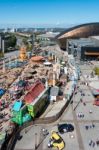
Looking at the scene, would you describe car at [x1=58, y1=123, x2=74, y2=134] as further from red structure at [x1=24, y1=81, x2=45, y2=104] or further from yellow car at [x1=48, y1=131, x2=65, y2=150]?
red structure at [x1=24, y1=81, x2=45, y2=104]

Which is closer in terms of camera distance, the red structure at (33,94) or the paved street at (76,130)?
the paved street at (76,130)

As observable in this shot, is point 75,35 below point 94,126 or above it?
above

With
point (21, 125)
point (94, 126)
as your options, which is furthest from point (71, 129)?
point (21, 125)

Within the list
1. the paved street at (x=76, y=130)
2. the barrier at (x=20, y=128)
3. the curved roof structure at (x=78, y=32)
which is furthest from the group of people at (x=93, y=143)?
the curved roof structure at (x=78, y=32)

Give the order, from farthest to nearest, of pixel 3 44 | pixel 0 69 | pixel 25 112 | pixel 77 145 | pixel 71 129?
pixel 3 44, pixel 0 69, pixel 25 112, pixel 71 129, pixel 77 145

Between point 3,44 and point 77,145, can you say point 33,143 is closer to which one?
point 77,145

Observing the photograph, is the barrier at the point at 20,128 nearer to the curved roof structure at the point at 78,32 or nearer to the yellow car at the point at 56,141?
the yellow car at the point at 56,141

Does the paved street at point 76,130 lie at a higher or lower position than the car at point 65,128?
lower

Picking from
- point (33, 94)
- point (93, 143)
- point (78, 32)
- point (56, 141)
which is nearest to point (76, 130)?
→ point (93, 143)
